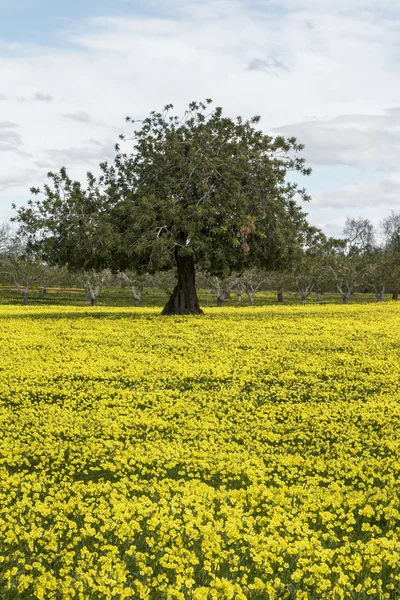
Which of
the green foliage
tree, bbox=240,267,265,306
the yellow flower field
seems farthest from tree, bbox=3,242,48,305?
the yellow flower field

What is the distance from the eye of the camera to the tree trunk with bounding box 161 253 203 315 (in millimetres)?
39844

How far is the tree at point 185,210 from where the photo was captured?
1400 inches

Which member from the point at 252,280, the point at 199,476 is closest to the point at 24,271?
the point at 252,280

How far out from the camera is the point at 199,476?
1054 centimetres

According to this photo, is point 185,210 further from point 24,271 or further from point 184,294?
point 24,271

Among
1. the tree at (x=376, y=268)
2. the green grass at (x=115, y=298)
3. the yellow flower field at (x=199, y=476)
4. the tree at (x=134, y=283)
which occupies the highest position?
the tree at (x=376, y=268)

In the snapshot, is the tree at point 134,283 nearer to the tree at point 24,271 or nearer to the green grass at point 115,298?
the green grass at point 115,298

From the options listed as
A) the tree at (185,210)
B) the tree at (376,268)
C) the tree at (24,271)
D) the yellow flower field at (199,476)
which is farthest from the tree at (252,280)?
the yellow flower field at (199,476)

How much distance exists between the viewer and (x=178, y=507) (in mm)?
9047

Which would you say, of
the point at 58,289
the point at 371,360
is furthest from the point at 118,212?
the point at 58,289

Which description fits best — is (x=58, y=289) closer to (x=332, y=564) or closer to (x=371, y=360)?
(x=371, y=360)

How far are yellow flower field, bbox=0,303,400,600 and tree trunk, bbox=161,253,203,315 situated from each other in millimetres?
16772

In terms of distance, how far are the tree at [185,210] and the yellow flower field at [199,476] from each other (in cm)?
1384

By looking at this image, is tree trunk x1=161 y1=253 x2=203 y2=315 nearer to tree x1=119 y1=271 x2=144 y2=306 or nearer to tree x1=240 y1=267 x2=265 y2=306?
tree x1=119 y1=271 x2=144 y2=306
